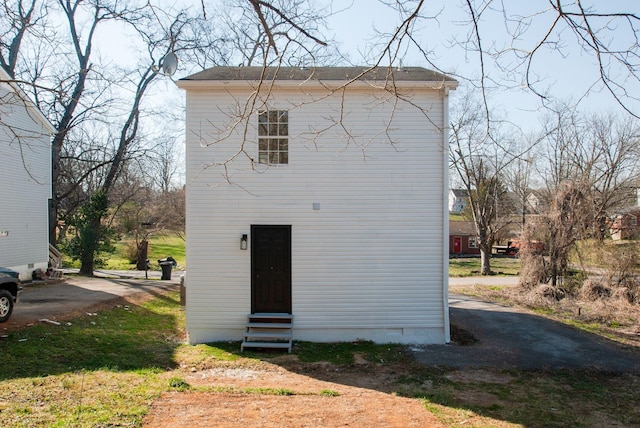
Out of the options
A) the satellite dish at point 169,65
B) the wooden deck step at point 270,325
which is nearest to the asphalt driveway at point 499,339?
the wooden deck step at point 270,325

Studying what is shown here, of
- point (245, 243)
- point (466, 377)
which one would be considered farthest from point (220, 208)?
point (466, 377)

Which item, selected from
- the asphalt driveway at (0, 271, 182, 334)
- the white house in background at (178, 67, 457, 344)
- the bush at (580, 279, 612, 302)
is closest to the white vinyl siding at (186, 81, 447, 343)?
the white house in background at (178, 67, 457, 344)

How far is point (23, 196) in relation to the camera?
17.8m

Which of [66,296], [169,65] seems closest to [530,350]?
[169,65]

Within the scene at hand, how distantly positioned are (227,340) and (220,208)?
2981mm

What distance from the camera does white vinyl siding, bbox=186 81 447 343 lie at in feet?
35.1

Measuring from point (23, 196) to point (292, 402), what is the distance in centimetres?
1582

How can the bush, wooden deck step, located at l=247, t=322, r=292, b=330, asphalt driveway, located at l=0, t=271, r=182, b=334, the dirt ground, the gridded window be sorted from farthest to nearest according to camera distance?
the bush, asphalt driveway, located at l=0, t=271, r=182, b=334, the gridded window, wooden deck step, located at l=247, t=322, r=292, b=330, the dirt ground

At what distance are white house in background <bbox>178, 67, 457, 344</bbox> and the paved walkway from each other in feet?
3.23

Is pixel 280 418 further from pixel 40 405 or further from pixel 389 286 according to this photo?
pixel 389 286

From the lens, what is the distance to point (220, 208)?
10766mm

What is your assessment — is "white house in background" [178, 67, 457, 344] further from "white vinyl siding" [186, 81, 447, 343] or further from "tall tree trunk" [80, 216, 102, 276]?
"tall tree trunk" [80, 216, 102, 276]

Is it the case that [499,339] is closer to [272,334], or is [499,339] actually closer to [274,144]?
[272,334]

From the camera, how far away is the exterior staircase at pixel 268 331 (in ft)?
32.8
